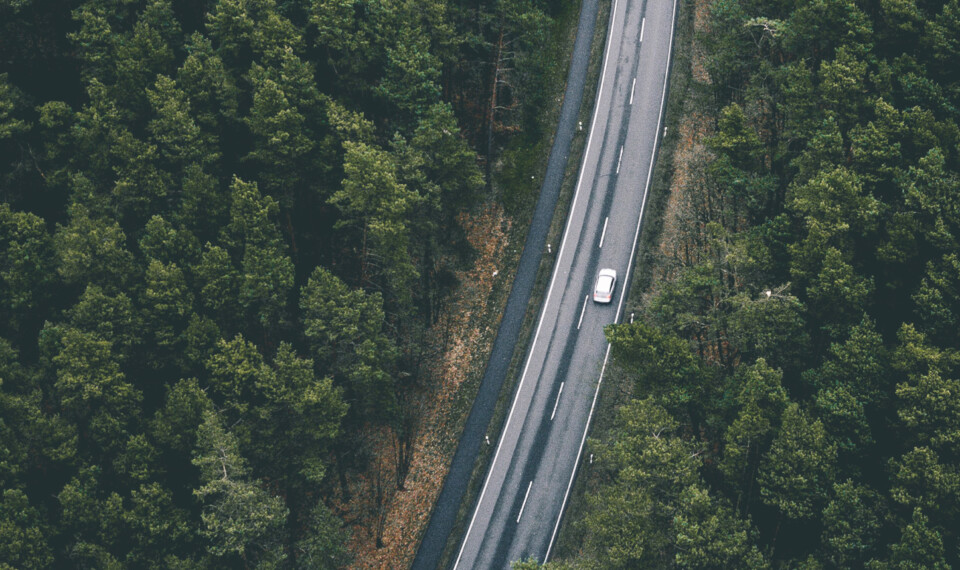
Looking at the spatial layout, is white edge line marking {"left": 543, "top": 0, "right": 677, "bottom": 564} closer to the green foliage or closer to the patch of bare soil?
the patch of bare soil

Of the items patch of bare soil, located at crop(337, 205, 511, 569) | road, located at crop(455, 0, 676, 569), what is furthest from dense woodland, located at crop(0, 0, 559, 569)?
road, located at crop(455, 0, 676, 569)

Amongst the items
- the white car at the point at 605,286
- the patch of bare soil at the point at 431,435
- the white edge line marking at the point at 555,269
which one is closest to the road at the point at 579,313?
the white edge line marking at the point at 555,269

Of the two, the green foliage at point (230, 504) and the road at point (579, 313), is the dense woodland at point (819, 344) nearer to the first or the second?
the road at point (579, 313)

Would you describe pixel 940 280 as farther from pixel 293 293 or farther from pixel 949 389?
pixel 293 293

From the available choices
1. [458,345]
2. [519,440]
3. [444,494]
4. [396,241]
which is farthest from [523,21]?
[444,494]

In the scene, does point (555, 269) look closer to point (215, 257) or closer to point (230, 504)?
point (215, 257)

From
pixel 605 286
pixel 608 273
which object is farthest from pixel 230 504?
pixel 608 273
